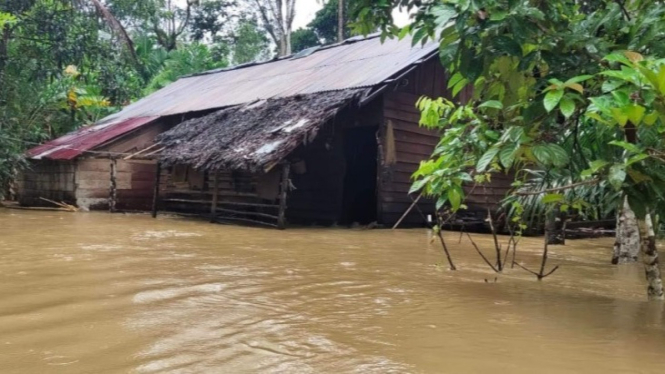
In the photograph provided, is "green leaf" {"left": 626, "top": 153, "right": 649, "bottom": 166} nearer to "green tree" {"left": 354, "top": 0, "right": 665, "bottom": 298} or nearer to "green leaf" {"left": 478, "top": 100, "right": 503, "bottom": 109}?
"green tree" {"left": 354, "top": 0, "right": 665, "bottom": 298}

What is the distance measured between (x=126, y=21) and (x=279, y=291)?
70.5ft

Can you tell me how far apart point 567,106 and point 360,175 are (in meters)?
10.4

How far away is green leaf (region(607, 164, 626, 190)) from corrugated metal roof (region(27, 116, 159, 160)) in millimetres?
12516

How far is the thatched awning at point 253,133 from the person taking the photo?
10039 millimetres

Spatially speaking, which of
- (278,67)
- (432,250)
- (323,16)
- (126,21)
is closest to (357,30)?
(432,250)

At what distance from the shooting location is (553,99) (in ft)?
9.26

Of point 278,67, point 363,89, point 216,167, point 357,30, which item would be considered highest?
point 278,67

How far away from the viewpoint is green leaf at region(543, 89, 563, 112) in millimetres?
2789

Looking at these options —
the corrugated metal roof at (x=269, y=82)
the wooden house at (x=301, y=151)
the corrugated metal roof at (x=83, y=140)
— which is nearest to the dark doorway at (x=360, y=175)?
the wooden house at (x=301, y=151)

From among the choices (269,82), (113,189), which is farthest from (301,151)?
(113,189)

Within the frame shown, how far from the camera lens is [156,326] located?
11.0ft

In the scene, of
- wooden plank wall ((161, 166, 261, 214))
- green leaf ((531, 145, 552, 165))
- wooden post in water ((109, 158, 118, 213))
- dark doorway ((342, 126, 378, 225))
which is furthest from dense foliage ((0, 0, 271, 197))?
green leaf ((531, 145, 552, 165))

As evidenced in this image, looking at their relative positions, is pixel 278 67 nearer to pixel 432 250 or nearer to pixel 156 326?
pixel 432 250

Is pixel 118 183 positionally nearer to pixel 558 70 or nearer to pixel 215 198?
pixel 215 198
